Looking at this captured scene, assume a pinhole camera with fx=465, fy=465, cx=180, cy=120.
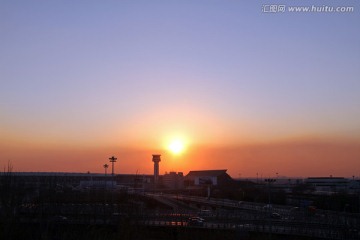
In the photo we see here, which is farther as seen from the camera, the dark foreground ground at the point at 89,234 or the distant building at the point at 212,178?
the distant building at the point at 212,178

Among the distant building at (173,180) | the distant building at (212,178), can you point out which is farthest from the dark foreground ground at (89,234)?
the distant building at (173,180)

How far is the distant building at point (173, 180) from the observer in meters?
130

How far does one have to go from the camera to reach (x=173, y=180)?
131625mm

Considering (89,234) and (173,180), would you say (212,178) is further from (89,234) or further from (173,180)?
(89,234)

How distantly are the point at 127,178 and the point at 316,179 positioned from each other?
6400cm

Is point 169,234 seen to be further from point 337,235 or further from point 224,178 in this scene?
point 224,178

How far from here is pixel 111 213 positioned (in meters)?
38.1

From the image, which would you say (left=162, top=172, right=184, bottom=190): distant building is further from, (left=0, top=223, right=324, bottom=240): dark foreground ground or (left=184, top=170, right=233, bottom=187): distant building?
(left=0, top=223, right=324, bottom=240): dark foreground ground

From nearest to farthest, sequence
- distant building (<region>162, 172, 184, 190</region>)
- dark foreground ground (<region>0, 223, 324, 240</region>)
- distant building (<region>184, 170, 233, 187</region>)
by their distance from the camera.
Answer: dark foreground ground (<region>0, 223, 324, 240</region>) < distant building (<region>184, 170, 233, 187</region>) < distant building (<region>162, 172, 184, 190</region>)

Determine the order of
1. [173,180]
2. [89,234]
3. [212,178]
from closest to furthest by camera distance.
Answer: [89,234] → [212,178] → [173,180]

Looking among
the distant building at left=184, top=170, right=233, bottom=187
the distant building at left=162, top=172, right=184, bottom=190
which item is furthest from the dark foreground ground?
the distant building at left=162, top=172, right=184, bottom=190

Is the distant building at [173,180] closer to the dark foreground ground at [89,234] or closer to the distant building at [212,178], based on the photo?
the distant building at [212,178]

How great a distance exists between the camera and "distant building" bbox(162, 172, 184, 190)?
129750mm

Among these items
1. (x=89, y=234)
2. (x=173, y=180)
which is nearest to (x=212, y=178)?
(x=173, y=180)
